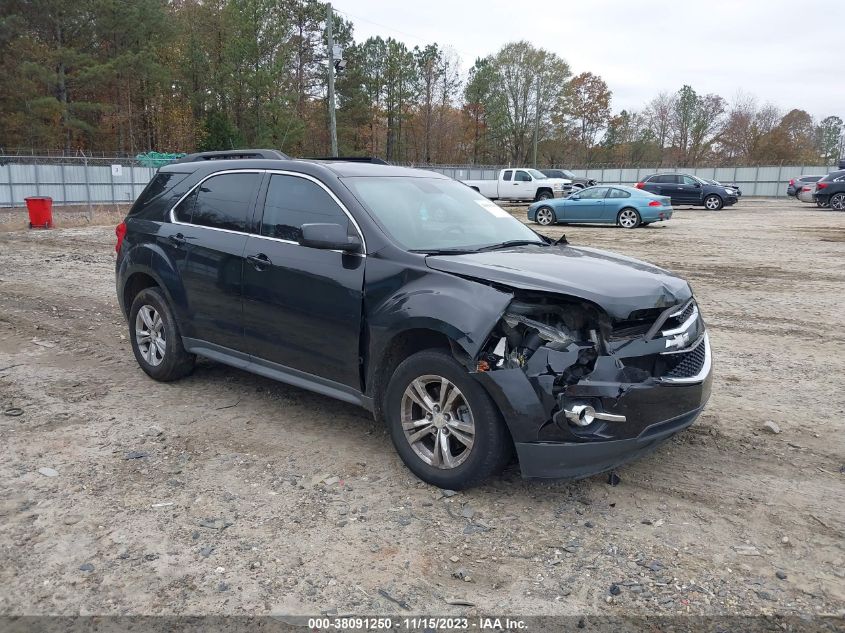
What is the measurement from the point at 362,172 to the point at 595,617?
129 inches

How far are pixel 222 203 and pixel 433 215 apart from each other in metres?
1.73

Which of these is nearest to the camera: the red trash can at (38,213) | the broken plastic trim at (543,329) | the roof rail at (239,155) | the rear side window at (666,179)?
the broken plastic trim at (543,329)

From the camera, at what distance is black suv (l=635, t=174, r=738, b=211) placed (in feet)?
103

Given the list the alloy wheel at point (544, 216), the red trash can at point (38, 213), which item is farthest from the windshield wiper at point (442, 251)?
the red trash can at point (38, 213)

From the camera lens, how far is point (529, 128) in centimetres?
7181

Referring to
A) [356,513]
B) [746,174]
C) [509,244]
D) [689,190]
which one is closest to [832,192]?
[689,190]

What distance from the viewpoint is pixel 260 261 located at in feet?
15.5

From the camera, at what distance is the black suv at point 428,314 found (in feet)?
11.5

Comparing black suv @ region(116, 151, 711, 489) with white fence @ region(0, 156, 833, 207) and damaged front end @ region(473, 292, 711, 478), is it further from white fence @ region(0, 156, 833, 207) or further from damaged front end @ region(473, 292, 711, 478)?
white fence @ region(0, 156, 833, 207)

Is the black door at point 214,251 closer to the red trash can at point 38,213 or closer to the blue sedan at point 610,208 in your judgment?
the red trash can at point 38,213

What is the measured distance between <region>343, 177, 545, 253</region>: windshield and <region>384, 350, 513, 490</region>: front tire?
859mm

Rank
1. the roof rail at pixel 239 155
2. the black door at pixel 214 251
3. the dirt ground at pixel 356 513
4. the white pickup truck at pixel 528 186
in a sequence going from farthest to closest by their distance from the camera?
1. the white pickup truck at pixel 528 186
2. the roof rail at pixel 239 155
3. the black door at pixel 214 251
4. the dirt ground at pixel 356 513

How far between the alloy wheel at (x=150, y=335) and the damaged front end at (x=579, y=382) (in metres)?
3.35

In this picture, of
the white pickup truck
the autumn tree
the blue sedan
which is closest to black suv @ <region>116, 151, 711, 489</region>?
the blue sedan
